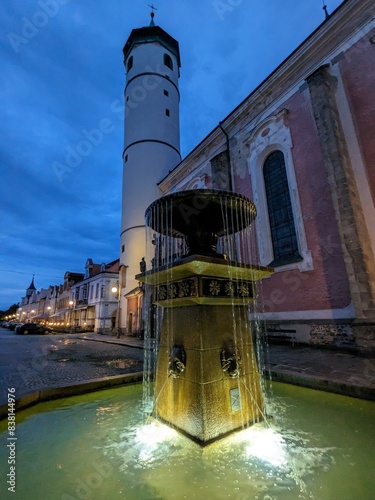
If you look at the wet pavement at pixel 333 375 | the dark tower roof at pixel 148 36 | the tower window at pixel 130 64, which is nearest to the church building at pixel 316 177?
the wet pavement at pixel 333 375

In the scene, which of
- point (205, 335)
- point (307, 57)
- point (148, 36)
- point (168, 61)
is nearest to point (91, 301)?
point (168, 61)

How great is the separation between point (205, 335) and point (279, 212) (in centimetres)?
963

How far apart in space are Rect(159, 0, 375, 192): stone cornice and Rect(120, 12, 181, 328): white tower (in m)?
8.95

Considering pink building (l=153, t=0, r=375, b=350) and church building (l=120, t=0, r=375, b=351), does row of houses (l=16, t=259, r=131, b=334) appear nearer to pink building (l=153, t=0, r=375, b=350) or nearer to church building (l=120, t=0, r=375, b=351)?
church building (l=120, t=0, r=375, b=351)

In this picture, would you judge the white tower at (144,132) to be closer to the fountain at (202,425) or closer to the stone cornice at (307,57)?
the stone cornice at (307,57)

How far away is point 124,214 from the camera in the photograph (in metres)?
22.8

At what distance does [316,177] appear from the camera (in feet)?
31.9

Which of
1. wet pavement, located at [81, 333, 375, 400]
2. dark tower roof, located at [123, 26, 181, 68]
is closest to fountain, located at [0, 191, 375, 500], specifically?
wet pavement, located at [81, 333, 375, 400]

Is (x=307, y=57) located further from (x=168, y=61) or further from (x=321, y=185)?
(x=168, y=61)

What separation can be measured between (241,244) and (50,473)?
11.2 meters

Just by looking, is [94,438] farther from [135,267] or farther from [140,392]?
[135,267]

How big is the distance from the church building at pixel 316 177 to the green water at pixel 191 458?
558 centimetres

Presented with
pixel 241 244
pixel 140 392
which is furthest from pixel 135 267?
pixel 140 392

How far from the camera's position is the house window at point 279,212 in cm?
1046
